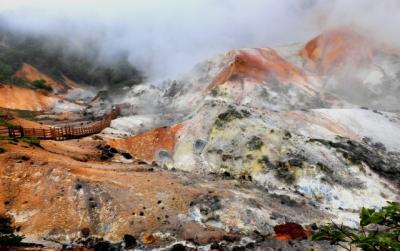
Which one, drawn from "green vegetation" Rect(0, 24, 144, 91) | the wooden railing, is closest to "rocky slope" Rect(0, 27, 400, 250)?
the wooden railing

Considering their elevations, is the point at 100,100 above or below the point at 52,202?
above

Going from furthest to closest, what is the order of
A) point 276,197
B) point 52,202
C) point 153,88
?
point 153,88 < point 276,197 < point 52,202

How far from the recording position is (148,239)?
28.4 metres

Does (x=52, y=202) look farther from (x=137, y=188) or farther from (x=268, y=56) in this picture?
(x=268, y=56)

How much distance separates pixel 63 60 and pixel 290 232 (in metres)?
103

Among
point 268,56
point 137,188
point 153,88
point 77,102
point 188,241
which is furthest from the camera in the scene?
point 77,102

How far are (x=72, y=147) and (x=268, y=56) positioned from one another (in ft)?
149

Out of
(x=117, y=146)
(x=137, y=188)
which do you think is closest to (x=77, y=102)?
(x=117, y=146)

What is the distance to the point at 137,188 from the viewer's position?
33531mm

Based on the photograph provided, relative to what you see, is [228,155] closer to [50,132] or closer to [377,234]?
[50,132]

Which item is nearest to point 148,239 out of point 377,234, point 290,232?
point 290,232

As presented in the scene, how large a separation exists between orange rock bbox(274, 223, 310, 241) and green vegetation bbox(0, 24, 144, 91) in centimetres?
8028

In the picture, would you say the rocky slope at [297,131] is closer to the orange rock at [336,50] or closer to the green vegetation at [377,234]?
the orange rock at [336,50]

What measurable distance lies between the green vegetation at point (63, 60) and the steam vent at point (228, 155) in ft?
60.4
